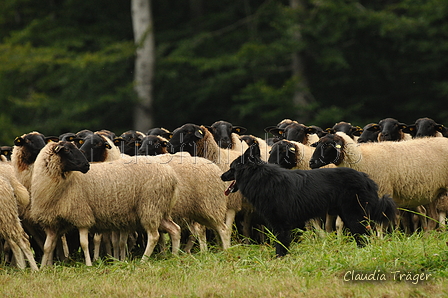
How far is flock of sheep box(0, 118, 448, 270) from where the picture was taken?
754 centimetres

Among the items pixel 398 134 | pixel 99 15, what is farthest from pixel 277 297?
pixel 99 15

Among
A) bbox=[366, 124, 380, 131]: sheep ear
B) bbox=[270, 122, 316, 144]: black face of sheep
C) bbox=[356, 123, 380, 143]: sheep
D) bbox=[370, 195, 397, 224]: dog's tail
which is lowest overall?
bbox=[370, 195, 397, 224]: dog's tail

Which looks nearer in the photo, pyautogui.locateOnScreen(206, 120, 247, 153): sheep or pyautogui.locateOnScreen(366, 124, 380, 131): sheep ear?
pyautogui.locateOnScreen(206, 120, 247, 153): sheep

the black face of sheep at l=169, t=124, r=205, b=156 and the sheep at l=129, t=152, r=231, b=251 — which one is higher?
the black face of sheep at l=169, t=124, r=205, b=156

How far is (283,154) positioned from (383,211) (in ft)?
5.96

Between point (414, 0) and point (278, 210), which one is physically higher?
point (414, 0)

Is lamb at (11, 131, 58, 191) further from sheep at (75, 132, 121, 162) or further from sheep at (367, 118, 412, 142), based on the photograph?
sheep at (367, 118, 412, 142)

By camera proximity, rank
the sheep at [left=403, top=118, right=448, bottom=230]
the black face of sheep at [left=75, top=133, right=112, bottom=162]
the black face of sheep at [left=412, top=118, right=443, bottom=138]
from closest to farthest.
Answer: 1. the black face of sheep at [left=75, top=133, right=112, bottom=162]
2. the sheep at [left=403, top=118, right=448, bottom=230]
3. the black face of sheep at [left=412, top=118, right=443, bottom=138]

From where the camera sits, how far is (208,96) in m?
22.8

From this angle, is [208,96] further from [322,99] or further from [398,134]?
[398,134]

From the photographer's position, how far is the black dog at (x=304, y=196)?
7.16 metres

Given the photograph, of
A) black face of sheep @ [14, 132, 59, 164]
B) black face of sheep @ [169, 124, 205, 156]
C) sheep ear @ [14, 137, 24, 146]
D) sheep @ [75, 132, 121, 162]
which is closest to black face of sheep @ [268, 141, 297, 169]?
black face of sheep @ [169, 124, 205, 156]

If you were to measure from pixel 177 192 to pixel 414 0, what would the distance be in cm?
1483

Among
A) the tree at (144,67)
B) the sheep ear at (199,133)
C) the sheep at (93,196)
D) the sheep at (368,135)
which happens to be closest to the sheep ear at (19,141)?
the sheep at (93,196)
